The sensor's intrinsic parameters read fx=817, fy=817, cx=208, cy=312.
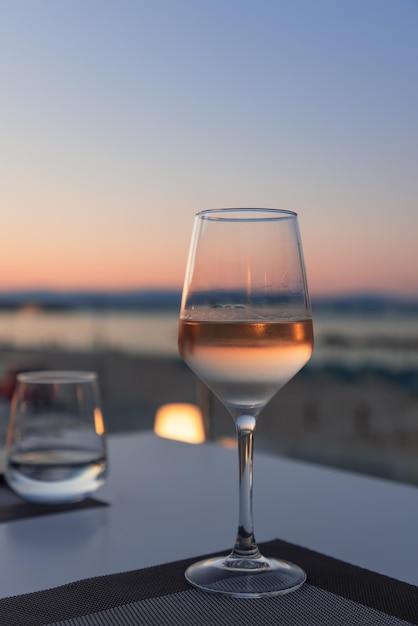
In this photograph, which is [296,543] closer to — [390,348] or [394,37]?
[394,37]

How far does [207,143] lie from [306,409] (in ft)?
36.5

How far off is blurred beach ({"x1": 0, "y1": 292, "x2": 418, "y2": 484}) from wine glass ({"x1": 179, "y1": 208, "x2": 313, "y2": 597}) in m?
15.1

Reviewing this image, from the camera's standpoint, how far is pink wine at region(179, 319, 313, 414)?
22.7 inches

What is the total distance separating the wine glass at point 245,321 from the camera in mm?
565

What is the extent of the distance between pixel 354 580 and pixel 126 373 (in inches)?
783

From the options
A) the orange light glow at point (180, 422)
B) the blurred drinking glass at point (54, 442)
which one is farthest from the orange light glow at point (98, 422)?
the orange light glow at point (180, 422)

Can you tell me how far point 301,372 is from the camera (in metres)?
19.4

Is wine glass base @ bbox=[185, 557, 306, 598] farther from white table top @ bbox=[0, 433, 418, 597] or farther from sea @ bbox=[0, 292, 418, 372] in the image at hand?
sea @ bbox=[0, 292, 418, 372]

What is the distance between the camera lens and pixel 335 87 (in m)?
8.33

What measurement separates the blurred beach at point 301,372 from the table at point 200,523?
581 inches

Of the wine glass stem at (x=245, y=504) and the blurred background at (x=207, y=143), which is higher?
the blurred background at (x=207, y=143)

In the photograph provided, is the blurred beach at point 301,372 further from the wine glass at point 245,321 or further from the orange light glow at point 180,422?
the wine glass at point 245,321

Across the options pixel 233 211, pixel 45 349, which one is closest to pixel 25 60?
pixel 233 211

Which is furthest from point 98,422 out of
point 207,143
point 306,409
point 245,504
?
point 306,409
